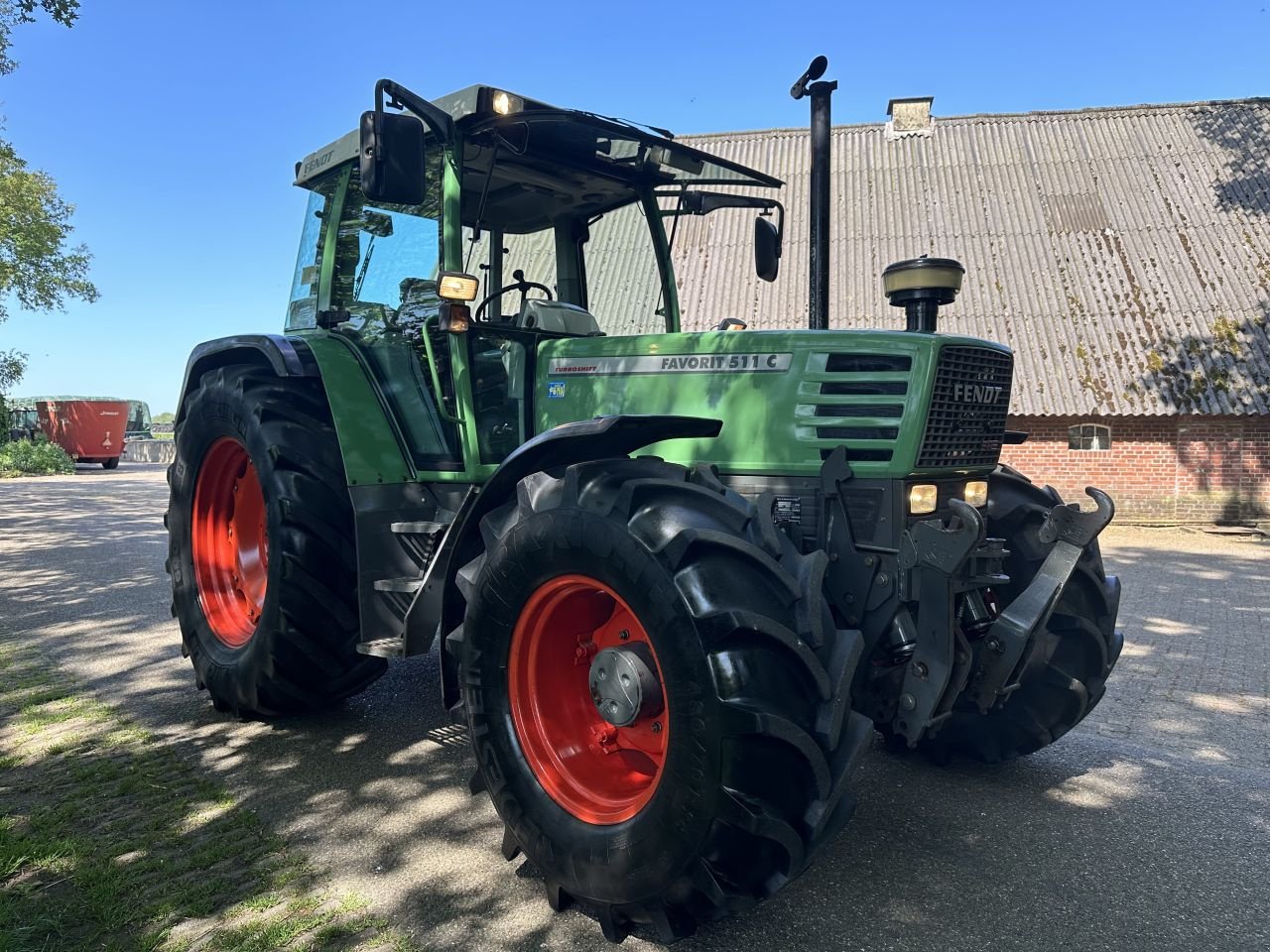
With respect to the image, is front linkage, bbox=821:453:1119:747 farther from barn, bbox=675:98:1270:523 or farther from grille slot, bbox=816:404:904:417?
barn, bbox=675:98:1270:523

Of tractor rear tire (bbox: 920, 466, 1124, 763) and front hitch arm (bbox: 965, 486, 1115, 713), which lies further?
tractor rear tire (bbox: 920, 466, 1124, 763)

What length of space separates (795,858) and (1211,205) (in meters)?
17.3

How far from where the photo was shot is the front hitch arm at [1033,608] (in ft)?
8.91

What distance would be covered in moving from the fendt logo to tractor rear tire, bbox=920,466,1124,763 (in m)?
0.37

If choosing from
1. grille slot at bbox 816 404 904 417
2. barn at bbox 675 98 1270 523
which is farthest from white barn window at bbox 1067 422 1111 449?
grille slot at bbox 816 404 904 417

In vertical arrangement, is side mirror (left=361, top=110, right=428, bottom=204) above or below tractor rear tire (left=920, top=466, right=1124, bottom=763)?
above

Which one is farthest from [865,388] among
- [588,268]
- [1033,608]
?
[588,268]

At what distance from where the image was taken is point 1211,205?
15.3 meters

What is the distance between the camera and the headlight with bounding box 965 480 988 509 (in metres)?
3.11

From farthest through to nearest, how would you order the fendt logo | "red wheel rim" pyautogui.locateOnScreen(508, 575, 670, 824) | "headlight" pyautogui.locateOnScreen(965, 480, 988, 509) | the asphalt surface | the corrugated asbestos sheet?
the corrugated asbestos sheet, "headlight" pyautogui.locateOnScreen(965, 480, 988, 509), the fendt logo, "red wheel rim" pyautogui.locateOnScreen(508, 575, 670, 824), the asphalt surface

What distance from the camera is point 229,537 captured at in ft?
14.7

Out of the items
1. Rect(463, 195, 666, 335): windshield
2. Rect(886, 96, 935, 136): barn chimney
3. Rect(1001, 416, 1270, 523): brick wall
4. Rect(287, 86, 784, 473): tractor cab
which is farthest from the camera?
Rect(886, 96, 935, 136): barn chimney

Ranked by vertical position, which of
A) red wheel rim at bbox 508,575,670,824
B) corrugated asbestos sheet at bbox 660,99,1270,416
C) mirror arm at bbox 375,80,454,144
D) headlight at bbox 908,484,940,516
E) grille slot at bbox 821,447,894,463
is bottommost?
red wheel rim at bbox 508,575,670,824

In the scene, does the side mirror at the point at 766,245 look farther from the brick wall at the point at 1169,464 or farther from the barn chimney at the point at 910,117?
the barn chimney at the point at 910,117
